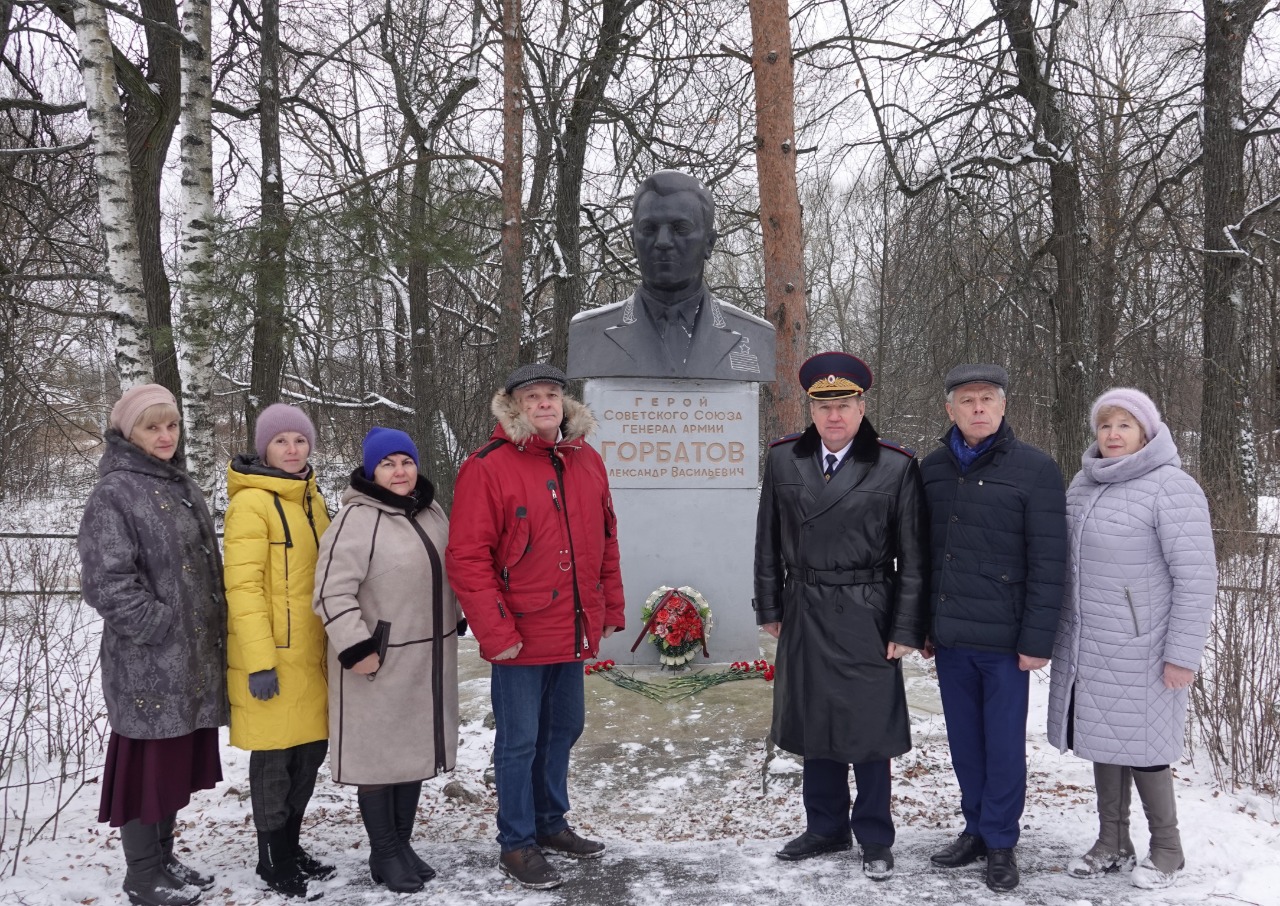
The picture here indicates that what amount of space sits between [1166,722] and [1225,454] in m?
7.72

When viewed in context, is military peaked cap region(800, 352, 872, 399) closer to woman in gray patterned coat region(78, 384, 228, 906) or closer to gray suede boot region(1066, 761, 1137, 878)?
gray suede boot region(1066, 761, 1137, 878)

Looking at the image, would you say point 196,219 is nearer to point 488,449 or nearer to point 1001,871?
point 488,449

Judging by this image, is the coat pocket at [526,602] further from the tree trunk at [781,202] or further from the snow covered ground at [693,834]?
the tree trunk at [781,202]

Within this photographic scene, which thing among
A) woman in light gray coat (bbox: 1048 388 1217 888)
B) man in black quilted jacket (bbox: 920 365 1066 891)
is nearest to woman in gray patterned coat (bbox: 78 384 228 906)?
man in black quilted jacket (bbox: 920 365 1066 891)

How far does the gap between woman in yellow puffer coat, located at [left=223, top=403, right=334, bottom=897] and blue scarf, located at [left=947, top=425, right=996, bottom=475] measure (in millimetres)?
2160

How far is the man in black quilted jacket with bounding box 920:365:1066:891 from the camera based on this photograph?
2.86 meters

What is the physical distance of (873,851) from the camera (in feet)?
9.84

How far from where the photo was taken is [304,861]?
305cm

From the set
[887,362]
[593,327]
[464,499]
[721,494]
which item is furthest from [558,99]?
[887,362]

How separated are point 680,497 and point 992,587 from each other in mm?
2899

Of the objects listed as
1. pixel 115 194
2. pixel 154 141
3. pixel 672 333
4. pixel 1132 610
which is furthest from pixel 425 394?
pixel 1132 610

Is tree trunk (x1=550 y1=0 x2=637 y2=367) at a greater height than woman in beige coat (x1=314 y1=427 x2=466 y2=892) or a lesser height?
greater

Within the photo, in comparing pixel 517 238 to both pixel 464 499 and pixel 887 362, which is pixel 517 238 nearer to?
pixel 464 499

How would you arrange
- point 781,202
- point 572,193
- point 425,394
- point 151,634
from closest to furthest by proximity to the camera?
point 151,634, point 781,202, point 425,394, point 572,193
